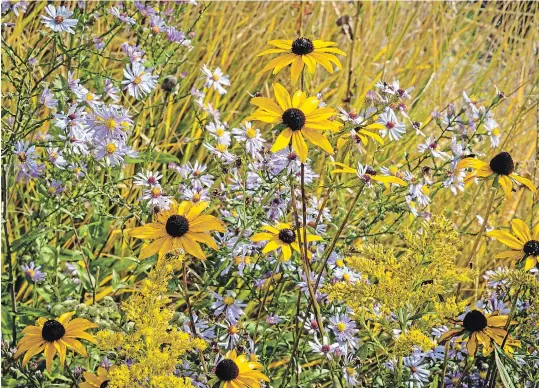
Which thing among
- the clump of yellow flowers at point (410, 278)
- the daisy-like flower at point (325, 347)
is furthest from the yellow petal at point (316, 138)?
the daisy-like flower at point (325, 347)

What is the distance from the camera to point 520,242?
143 centimetres

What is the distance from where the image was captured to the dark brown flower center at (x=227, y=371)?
1.27m

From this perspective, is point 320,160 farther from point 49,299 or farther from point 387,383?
point 387,383

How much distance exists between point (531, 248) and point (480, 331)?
0.19m

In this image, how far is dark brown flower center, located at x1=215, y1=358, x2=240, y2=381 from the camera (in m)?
1.27

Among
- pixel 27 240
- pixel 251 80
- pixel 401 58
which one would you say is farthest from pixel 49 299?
pixel 401 58

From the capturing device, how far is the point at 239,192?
1.79 m

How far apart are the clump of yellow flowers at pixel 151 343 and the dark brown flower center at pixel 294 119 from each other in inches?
11.1

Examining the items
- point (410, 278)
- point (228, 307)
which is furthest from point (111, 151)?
point (410, 278)

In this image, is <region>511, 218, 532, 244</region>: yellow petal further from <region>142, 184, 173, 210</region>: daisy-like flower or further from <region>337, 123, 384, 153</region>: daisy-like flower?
<region>142, 184, 173, 210</region>: daisy-like flower

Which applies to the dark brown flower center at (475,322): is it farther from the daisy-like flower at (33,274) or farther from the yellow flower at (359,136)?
the daisy-like flower at (33,274)

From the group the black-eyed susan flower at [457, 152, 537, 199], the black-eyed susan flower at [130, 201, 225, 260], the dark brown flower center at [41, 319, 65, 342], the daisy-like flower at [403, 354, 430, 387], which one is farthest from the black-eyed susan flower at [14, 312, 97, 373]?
the black-eyed susan flower at [457, 152, 537, 199]

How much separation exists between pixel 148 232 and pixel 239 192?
0.52 m

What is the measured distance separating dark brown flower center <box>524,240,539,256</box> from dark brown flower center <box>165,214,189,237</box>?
0.63 metres
